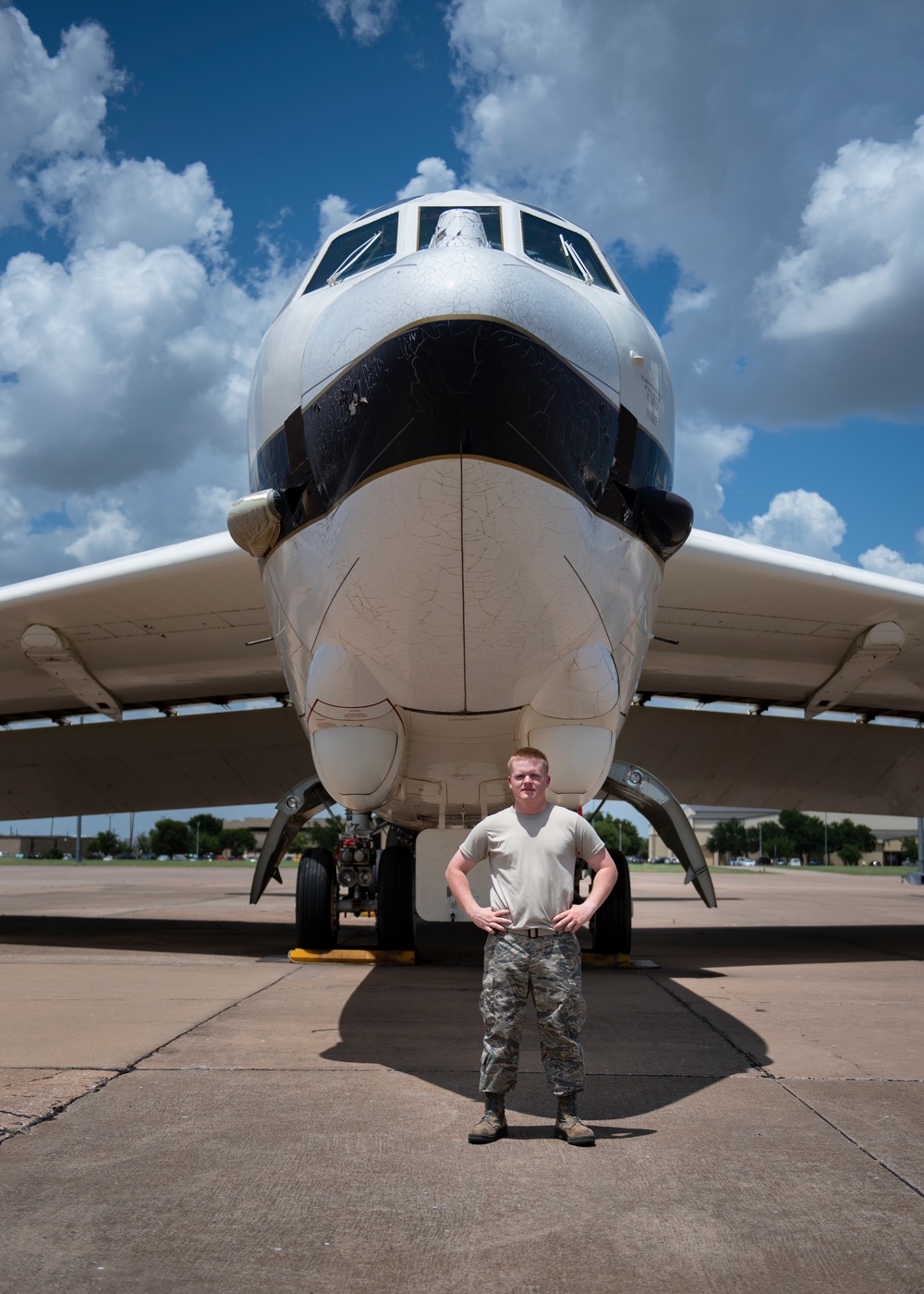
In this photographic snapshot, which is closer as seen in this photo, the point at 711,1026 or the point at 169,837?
the point at 711,1026

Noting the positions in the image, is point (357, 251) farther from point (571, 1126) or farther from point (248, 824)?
point (248, 824)

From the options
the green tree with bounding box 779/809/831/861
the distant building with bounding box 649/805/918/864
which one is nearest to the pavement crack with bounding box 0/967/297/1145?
the distant building with bounding box 649/805/918/864

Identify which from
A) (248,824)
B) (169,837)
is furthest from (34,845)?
(248,824)

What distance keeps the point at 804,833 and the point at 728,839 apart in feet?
27.1

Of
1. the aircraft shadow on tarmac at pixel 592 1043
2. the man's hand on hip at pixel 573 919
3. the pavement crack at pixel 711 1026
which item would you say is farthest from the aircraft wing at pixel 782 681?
the man's hand on hip at pixel 573 919

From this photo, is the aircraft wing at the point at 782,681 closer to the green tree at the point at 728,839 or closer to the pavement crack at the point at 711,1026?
the pavement crack at the point at 711,1026

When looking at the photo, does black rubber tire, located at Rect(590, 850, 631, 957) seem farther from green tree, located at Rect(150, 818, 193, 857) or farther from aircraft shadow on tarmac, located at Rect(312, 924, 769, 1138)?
green tree, located at Rect(150, 818, 193, 857)

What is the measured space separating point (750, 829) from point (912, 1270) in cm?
11894

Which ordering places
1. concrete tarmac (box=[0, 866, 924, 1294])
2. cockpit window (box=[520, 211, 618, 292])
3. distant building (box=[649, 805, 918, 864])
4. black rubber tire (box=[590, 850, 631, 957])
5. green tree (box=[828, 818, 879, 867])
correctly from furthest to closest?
distant building (box=[649, 805, 918, 864])
green tree (box=[828, 818, 879, 867])
black rubber tire (box=[590, 850, 631, 957])
cockpit window (box=[520, 211, 618, 292])
concrete tarmac (box=[0, 866, 924, 1294])

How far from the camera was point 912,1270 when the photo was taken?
2451 millimetres

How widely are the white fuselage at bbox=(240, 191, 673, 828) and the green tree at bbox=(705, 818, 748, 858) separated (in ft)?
352

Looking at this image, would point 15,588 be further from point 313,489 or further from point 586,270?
point 586,270

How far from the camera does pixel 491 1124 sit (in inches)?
141

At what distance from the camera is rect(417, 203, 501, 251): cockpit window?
507 centimetres
